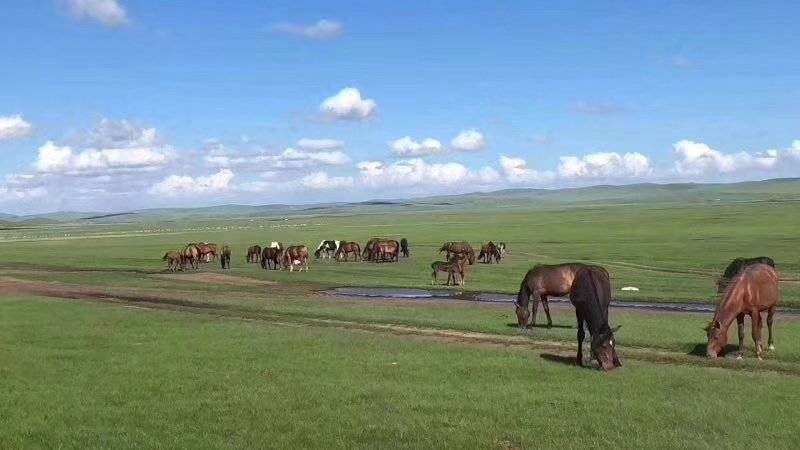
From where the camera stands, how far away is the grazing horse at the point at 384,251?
61500 millimetres

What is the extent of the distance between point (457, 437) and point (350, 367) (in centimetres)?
644

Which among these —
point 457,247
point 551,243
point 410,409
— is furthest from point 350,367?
point 551,243

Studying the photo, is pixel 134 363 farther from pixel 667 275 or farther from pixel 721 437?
pixel 667 275

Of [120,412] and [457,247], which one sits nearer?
[120,412]

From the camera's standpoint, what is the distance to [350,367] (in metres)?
18.8

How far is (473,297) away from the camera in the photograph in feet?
125

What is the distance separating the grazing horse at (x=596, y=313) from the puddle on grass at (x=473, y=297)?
14268 mm

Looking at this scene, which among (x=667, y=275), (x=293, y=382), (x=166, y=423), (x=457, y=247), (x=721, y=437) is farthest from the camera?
(x=457, y=247)

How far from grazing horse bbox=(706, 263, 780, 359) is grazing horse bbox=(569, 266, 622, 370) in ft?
9.83

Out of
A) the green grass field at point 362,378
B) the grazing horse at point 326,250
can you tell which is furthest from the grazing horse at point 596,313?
the grazing horse at point 326,250

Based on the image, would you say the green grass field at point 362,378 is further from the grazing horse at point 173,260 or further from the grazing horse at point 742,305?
the grazing horse at point 173,260

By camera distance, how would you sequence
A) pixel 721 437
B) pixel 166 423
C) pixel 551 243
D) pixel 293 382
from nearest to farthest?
pixel 721 437 → pixel 166 423 → pixel 293 382 → pixel 551 243

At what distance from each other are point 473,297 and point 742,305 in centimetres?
1946

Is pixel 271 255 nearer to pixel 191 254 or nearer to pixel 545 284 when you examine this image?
pixel 191 254
